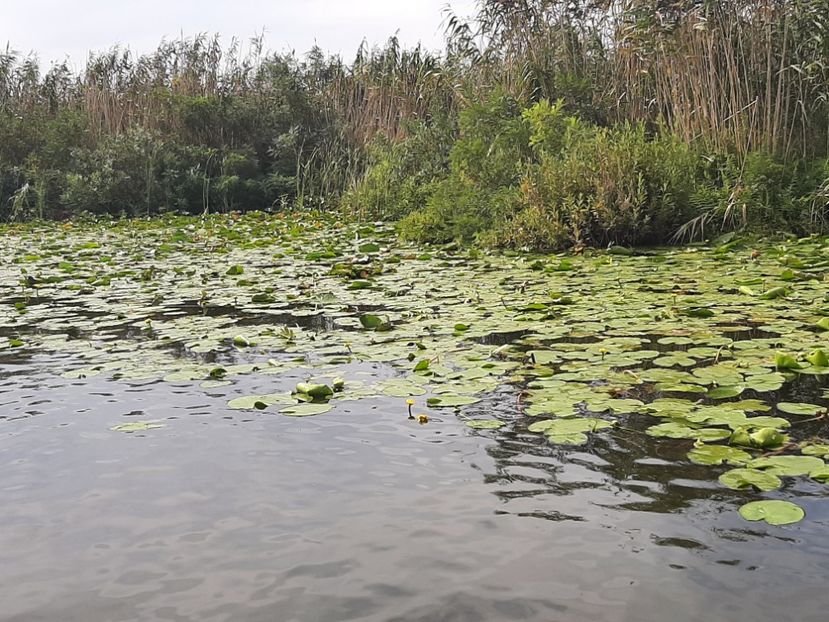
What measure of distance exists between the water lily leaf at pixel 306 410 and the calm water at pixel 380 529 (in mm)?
28

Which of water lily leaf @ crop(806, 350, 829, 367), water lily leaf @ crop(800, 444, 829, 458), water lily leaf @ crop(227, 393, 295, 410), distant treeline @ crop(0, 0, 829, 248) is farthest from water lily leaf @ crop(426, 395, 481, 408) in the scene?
distant treeline @ crop(0, 0, 829, 248)

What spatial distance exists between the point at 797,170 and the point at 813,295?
2.88m

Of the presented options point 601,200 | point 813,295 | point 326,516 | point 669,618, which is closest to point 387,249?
point 601,200

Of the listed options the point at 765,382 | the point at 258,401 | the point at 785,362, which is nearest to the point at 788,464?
the point at 765,382

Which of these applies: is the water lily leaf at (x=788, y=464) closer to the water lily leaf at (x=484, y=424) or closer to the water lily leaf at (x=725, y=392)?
the water lily leaf at (x=725, y=392)

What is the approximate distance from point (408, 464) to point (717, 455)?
28.9 inches

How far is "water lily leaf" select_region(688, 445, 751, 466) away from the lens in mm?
1870

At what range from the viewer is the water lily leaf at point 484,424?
223cm

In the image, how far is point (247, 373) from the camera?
2963mm

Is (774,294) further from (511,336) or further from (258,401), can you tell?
(258,401)

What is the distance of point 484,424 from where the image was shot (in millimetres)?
2248

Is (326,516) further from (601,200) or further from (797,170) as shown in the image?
(797,170)

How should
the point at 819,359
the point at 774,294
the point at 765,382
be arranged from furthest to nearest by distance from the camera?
the point at 774,294
the point at 819,359
the point at 765,382

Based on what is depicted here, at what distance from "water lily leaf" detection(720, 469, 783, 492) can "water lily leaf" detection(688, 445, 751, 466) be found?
0.23ft
